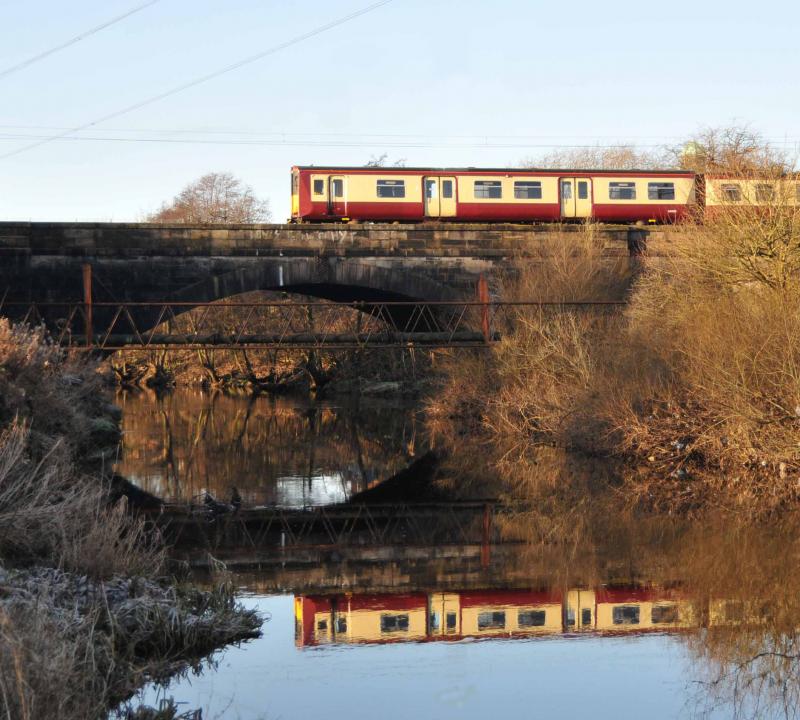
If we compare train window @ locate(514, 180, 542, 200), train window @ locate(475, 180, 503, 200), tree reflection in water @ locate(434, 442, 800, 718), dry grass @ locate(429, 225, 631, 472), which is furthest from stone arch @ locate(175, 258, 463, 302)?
tree reflection in water @ locate(434, 442, 800, 718)

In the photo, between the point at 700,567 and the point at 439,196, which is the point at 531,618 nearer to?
the point at 700,567

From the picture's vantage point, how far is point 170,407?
3997 cm

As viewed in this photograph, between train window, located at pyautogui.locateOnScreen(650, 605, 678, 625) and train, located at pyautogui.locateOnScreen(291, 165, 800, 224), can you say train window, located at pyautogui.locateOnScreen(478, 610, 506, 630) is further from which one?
train, located at pyautogui.locateOnScreen(291, 165, 800, 224)

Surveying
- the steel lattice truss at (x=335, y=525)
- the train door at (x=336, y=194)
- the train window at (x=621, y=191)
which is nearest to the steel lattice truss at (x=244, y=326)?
the train door at (x=336, y=194)

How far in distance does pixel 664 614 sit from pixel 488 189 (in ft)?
91.4

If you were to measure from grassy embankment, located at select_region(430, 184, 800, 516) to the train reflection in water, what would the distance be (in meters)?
5.44

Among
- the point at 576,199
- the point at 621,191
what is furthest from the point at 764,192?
the point at 621,191

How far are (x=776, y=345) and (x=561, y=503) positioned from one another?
4346mm

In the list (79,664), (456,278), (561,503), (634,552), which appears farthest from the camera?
(456,278)

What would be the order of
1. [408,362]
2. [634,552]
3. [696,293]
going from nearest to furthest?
[634,552] < [696,293] < [408,362]

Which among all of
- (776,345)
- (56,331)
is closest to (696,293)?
(776,345)

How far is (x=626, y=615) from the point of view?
1073cm

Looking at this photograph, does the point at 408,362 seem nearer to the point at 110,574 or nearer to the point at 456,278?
the point at 456,278

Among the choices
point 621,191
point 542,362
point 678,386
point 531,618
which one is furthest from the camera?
point 621,191
